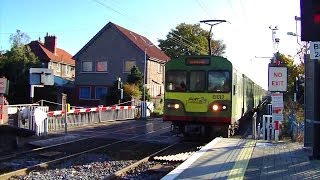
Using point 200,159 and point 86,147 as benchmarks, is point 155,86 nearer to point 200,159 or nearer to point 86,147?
point 86,147

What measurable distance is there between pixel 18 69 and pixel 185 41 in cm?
3870

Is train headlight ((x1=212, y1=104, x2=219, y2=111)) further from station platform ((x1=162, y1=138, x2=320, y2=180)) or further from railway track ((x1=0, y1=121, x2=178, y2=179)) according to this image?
station platform ((x1=162, y1=138, x2=320, y2=180))

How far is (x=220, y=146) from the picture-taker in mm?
14102

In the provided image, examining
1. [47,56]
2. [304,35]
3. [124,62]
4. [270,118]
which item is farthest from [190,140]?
[47,56]

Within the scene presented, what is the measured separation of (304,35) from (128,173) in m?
5.55

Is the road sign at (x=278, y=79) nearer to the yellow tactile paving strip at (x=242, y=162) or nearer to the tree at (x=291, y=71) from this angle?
the yellow tactile paving strip at (x=242, y=162)

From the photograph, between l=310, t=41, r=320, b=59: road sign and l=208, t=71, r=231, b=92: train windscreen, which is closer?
l=310, t=41, r=320, b=59: road sign

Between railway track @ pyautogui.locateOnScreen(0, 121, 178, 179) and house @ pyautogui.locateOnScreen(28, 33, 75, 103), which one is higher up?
house @ pyautogui.locateOnScreen(28, 33, 75, 103)

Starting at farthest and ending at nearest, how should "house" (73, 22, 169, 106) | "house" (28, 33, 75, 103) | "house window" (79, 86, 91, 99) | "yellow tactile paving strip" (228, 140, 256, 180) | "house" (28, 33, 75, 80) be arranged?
"house" (28, 33, 75, 80)
"house" (28, 33, 75, 103)
"house window" (79, 86, 91, 99)
"house" (73, 22, 169, 106)
"yellow tactile paving strip" (228, 140, 256, 180)

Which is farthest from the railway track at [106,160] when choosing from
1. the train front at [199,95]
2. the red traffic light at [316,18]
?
the red traffic light at [316,18]

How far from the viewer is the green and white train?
18375 millimetres

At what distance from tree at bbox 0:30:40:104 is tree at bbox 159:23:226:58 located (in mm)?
33682

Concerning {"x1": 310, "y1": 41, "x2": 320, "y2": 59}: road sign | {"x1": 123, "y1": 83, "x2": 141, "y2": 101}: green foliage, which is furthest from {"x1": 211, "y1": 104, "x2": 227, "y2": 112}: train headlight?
{"x1": 123, "y1": 83, "x2": 141, "y2": 101}: green foliage

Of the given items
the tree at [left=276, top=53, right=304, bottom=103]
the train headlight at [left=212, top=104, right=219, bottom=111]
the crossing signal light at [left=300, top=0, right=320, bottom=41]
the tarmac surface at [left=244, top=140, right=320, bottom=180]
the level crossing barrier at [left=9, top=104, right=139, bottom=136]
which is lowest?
the tarmac surface at [left=244, top=140, right=320, bottom=180]
